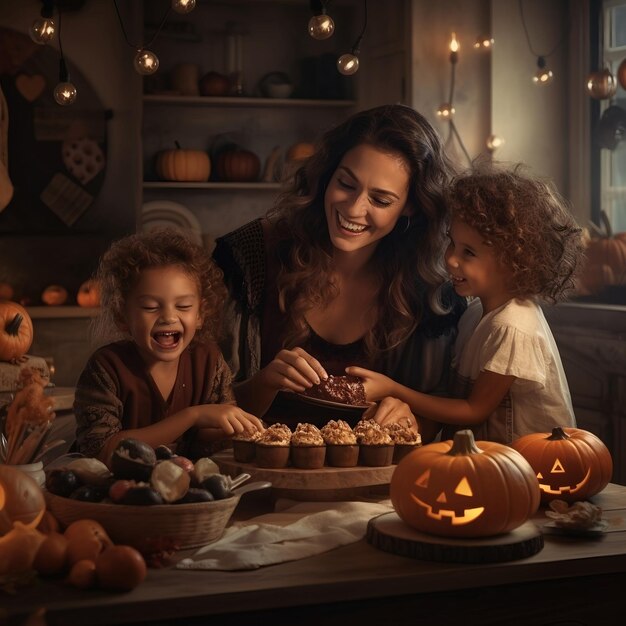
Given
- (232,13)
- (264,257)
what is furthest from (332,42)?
(264,257)

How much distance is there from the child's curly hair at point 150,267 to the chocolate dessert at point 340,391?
0.33 metres

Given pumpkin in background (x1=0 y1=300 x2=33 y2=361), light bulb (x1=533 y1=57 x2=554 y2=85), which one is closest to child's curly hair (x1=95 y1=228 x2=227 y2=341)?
pumpkin in background (x1=0 y1=300 x2=33 y2=361)

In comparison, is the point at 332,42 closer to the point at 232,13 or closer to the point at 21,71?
the point at 232,13

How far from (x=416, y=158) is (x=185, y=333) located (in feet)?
2.70

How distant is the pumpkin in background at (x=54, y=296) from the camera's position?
5.85 meters

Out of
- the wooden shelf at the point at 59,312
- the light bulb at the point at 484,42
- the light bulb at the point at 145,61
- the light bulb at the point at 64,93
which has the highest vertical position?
the light bulb at the point at 484,42

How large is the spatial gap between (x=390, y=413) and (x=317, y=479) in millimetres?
465

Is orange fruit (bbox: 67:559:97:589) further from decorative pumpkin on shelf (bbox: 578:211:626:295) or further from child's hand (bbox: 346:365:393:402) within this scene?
decorative pumpkin on shelf (bbox: 578:211:626:295)

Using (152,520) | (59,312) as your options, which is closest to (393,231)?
(152,520)

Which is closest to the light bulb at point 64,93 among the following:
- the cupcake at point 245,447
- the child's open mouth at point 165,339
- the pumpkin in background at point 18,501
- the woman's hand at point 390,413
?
the child's open mouth at point 165,339

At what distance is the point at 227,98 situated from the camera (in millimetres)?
6082

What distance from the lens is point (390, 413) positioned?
2406mm

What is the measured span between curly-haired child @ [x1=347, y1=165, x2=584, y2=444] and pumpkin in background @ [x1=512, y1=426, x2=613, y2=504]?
383 millimetres

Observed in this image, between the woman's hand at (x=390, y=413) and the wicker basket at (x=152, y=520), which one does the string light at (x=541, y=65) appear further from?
the wicker basket at (x=152, y=520)
